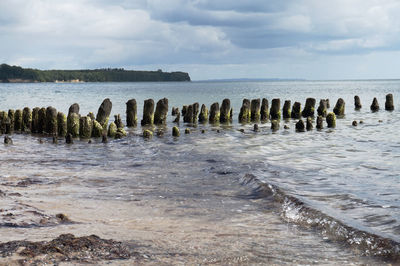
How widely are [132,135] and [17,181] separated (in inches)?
503

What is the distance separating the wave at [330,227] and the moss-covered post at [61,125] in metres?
14.6

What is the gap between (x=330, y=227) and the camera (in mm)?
8133

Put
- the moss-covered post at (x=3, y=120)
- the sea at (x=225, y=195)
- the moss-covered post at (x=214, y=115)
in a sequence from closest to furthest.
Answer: the sea at (x=225, y=195), the moss-covered post at (x=3, y=120), the moss-covered post at (x=214, y=115)

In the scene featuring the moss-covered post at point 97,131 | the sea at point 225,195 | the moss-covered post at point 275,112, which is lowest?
the sea at point 225,195

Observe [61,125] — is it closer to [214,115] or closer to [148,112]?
[148,112]

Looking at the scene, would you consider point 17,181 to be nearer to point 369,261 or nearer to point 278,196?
point 278,196

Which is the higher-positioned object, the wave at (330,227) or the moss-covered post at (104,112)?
the moss-covered post at (104,112)

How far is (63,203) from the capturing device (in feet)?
30.9

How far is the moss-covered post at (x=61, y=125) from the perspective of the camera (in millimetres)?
23022

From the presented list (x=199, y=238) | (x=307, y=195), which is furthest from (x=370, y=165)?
(x=199, y=238)

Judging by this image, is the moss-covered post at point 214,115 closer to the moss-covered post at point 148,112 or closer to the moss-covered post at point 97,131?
the moss-covered post at point 148,112

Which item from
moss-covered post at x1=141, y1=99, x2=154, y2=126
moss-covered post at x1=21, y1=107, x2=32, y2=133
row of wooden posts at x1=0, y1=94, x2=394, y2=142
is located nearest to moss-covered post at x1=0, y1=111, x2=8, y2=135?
row of wooden posts at x1=0, y1=94, x2=394, y2=142

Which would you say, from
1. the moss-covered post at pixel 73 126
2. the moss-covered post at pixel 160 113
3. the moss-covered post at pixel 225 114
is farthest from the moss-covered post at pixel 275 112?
the moss-covered post at pixel 73 126

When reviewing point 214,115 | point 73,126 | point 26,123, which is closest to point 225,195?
point 73,126
